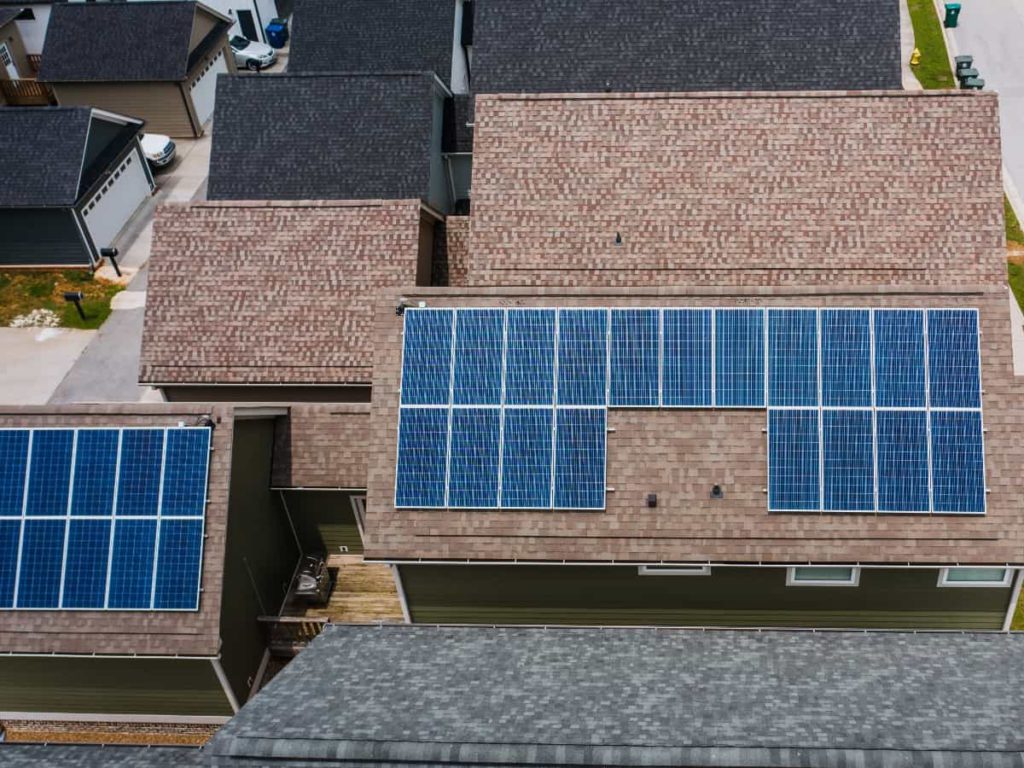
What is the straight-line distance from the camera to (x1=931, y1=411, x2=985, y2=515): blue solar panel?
55.8ft

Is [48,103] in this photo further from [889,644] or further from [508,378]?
[889,644]

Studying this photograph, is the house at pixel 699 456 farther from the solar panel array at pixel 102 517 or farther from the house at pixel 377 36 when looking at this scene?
the house at pixel 377 36

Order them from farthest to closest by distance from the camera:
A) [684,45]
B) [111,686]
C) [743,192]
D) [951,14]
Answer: [951,14]
[684,45]
[743,192]
[111,686]

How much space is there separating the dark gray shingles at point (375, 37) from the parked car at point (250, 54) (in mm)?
10794

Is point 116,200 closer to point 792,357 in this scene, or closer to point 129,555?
point 129,555

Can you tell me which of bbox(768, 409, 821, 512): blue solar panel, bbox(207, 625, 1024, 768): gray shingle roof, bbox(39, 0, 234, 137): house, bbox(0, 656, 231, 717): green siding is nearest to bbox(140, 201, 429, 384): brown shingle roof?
bbox(0, 656, 231, 717): green siding

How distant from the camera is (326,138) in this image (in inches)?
1145

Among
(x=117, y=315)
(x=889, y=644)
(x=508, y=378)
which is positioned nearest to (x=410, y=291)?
(x=508, y=378)

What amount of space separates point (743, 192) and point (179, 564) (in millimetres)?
16671

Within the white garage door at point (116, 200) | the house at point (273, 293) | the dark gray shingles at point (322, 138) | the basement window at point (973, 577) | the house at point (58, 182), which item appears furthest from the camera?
the white garage door at point (116, 200)

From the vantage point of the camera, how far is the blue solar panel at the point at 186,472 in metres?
18.0

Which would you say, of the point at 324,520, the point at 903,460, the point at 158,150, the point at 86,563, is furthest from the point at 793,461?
the point at 158,150

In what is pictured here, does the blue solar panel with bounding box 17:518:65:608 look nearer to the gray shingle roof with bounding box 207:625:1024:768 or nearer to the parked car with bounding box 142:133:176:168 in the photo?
the gray shingle roof with bounding box 207:625:1024:768

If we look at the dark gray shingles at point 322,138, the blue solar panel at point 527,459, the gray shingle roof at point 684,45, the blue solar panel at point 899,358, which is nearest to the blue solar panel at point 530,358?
the blue solar panel at point 527,459
